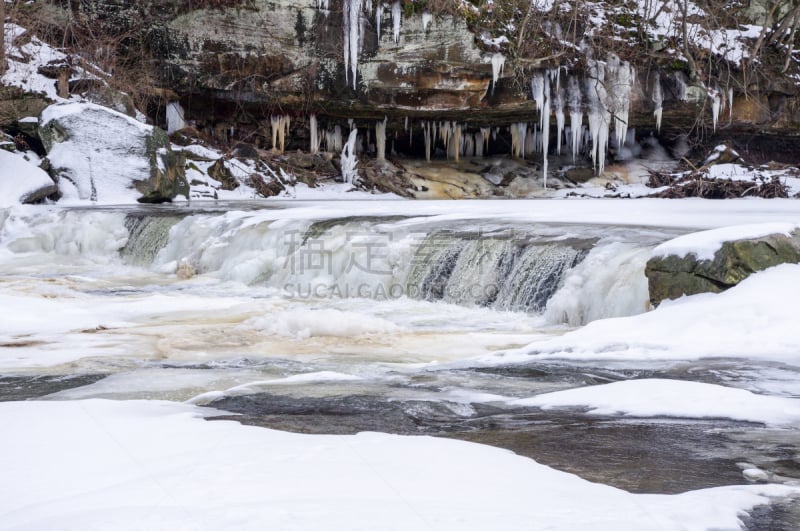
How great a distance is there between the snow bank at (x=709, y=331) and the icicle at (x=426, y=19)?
11.5 m

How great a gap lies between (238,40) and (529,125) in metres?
6.69

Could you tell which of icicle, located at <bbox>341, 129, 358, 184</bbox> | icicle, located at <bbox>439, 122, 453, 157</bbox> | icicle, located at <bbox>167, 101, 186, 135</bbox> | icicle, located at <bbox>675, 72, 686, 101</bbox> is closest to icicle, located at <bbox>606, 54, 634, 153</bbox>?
icicle, located at <bbox>675, 72, 686, 101</bbox>

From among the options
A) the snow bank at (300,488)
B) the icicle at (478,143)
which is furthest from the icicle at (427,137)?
the snow bank at (300,488)

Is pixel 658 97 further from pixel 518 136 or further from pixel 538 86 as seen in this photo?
pixel 518 136

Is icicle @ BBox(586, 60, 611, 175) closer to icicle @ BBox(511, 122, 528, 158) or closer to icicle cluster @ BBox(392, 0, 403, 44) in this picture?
icicle @ BBox(511, 122, 528, 158)

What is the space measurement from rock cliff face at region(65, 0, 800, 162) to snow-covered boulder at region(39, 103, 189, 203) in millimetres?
2522

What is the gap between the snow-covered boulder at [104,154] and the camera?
1384 cm

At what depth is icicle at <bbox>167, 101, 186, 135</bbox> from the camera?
17281 millimetres

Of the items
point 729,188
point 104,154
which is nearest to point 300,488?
point 104,154

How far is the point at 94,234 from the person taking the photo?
1110 centimetres

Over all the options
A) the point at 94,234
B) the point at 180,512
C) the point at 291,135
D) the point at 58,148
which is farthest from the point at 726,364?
the point at 291,135

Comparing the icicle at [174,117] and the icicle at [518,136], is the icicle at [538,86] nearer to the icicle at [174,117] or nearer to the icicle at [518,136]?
the icicle at [518,136]

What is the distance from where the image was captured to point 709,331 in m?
4.66

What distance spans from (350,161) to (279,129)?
172 cm
